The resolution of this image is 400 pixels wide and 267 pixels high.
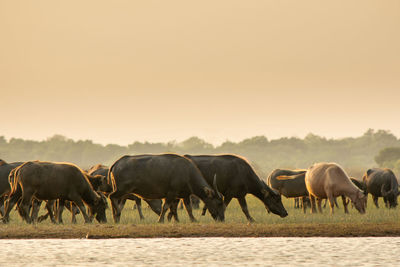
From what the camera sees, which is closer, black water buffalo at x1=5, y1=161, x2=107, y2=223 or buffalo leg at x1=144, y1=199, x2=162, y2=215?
black water buffalo at x1=5, y1=161, x2=107, y2=223

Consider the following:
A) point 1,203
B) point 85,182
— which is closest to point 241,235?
point 85,182

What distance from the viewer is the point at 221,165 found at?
70.6 feet

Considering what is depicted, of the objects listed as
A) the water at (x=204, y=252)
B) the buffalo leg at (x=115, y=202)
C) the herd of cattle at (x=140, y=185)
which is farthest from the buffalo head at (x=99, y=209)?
the water at (x=204, y=252)

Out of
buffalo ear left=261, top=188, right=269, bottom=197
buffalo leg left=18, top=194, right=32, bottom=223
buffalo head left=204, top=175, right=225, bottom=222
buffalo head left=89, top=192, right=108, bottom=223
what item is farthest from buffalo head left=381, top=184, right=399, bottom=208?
buffalo leg left=18, top=194, right=32, bottom=223

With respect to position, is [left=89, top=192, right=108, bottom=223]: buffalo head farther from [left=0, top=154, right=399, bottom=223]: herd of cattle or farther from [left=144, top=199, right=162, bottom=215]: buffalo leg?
A: [left=144, top=199, right=162, bottom=215]: buffalo leg

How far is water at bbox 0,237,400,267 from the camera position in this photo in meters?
11.7

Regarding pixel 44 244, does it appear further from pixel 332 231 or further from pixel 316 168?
pixel 316 168

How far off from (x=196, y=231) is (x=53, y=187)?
17.4 ft

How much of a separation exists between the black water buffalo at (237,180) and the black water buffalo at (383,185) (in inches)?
475

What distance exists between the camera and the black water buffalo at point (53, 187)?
19.5 m

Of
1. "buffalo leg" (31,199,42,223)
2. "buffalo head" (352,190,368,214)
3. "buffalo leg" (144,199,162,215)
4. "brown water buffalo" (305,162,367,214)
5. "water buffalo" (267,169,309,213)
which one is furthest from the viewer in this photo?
"water buffalo" (267,169,309,213)

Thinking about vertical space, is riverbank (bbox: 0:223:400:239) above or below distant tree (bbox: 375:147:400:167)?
below

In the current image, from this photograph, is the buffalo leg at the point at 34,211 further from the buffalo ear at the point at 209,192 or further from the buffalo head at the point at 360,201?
the buffalo head at the point at 360,201

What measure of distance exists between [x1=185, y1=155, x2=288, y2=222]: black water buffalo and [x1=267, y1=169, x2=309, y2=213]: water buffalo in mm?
8421
